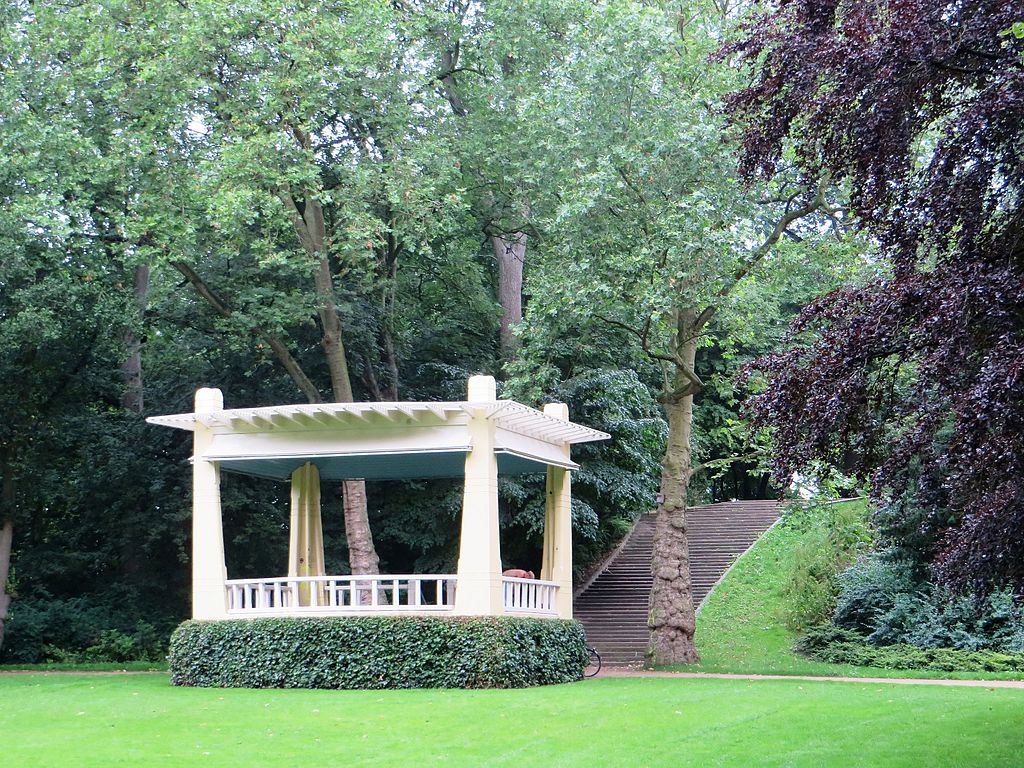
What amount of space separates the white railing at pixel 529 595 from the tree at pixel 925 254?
9290 mm

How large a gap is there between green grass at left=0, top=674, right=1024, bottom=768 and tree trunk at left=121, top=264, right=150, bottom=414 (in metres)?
11.9

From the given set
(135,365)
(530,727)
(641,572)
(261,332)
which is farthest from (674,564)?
(135,365)

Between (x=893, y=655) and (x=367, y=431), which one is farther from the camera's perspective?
(x=893, y=655)

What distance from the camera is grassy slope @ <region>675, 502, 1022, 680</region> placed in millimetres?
20562

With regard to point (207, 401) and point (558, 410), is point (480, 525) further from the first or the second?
point (207, 401)

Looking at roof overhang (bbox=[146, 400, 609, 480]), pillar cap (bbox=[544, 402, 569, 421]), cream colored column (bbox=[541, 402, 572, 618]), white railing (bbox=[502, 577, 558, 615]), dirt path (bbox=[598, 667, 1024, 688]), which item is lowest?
dirt path (bbox=[598, 667, 1024, 688])

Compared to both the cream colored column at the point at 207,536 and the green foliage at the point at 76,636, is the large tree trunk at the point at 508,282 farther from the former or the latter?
the cream colored column at the point at 207,536

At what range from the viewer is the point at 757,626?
25.0 m

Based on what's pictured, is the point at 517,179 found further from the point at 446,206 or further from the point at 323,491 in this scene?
the point at 323,491

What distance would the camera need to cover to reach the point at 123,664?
79.7 feet

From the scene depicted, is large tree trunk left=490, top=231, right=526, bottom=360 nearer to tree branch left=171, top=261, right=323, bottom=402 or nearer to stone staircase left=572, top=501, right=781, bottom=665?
tree branch left=171, top=261, right=323, bottom=402

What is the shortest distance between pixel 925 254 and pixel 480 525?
9882 mm

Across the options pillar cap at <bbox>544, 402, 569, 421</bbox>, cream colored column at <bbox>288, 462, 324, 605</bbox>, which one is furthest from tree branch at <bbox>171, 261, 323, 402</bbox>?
pillar cap at <bbox>544, 402, 569, 421</bbox>

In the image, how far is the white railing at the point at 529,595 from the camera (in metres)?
18.6
